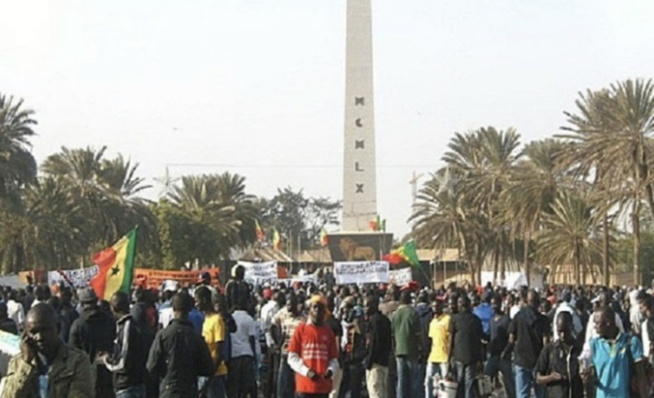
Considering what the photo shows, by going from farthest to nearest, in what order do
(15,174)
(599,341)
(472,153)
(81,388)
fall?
(472,153) → (15,174) → (599,341) → (81,388)

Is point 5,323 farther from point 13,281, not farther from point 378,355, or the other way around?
point 13,281

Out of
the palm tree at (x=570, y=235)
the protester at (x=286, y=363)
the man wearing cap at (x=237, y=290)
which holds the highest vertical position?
the palm tree at (x=570, y=235)

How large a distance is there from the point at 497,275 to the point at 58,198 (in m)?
18.3

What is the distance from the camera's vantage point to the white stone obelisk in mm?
72125

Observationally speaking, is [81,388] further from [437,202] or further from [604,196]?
[437,202]

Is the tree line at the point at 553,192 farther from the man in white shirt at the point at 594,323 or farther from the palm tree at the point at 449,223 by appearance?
the man in white shirt at the point at 594,323

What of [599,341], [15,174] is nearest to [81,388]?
[599,341]

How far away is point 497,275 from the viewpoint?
5219cm

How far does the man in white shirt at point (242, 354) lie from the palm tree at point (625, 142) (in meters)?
24.2

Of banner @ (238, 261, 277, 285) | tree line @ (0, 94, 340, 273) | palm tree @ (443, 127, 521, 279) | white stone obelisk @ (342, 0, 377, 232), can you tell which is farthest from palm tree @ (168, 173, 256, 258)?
banner @ (238, 261, 277, 285)

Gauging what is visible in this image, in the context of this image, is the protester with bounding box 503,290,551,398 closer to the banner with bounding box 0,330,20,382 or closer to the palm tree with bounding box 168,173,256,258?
the banner with bounding box 0,330,20,382

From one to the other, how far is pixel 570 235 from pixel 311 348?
3827 centimetres

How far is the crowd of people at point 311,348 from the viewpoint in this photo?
832cm

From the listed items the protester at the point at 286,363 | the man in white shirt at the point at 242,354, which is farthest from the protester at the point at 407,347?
the man in white shirt at the point at 242,354
